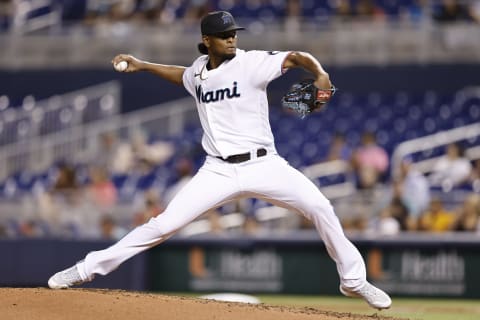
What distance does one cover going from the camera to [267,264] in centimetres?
1345

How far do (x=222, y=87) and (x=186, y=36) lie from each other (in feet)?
41.3

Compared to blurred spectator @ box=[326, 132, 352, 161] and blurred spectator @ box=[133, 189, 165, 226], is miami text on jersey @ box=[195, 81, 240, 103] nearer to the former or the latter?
blurred spectator @ box=[133, 189, 165, 226]

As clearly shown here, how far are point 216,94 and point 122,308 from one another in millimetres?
1553

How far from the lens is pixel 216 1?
20.0 meters

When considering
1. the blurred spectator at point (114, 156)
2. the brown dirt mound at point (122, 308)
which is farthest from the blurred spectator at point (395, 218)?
the brown dirt mound at point (122, 308)

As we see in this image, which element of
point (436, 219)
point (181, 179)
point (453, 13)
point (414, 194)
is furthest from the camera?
point (453, 13)

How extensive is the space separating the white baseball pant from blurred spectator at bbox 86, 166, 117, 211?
7.15m

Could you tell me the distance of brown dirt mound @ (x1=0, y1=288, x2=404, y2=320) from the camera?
256 inches

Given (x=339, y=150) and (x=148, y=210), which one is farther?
(x=339, y=150)

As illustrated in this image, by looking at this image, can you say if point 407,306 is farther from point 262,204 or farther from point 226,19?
point 226,19

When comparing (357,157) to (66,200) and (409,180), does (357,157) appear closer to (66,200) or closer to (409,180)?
(409,180)

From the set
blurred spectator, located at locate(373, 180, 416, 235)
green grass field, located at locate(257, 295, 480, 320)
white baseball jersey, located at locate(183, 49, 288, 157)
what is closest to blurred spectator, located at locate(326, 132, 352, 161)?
blurred spectator, located at locate(373, 180, 416, 235)

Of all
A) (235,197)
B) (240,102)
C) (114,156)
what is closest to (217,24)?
(240,102)

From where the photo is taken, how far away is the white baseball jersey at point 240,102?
675 cm
